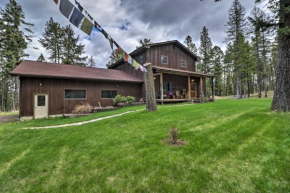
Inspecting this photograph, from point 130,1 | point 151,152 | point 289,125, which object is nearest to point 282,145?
point 289,125

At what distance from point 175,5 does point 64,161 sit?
1356cm

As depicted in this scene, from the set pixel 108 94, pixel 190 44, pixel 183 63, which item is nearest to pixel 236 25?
pixel 183 63

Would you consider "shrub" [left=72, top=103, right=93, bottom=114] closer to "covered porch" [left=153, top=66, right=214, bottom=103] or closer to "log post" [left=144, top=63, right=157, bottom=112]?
"log post" [left=144, top=63, right=157, bottom=112]

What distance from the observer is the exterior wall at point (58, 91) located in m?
9.23

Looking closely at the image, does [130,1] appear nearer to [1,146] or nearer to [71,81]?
[71,81]

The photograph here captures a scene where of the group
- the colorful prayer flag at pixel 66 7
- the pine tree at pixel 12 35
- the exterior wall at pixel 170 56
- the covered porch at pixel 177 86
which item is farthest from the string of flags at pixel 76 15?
the pine tree at pixel 12 35

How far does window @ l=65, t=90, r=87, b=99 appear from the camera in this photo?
34.9 ft

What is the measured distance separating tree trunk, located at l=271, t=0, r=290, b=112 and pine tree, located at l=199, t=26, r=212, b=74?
26.0 metres

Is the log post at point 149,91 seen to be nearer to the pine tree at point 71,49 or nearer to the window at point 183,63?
the window at point 183,63

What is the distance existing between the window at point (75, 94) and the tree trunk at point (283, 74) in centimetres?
1198

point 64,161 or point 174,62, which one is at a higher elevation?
point 174,62

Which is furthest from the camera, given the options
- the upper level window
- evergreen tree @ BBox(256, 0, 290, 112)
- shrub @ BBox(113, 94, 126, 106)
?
the upper level window

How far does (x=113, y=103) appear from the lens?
12422 millimetres

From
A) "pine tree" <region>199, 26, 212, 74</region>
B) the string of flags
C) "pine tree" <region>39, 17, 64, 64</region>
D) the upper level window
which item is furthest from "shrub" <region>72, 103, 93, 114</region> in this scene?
"pine tree" <region>199, 26, 212, 74</region>
